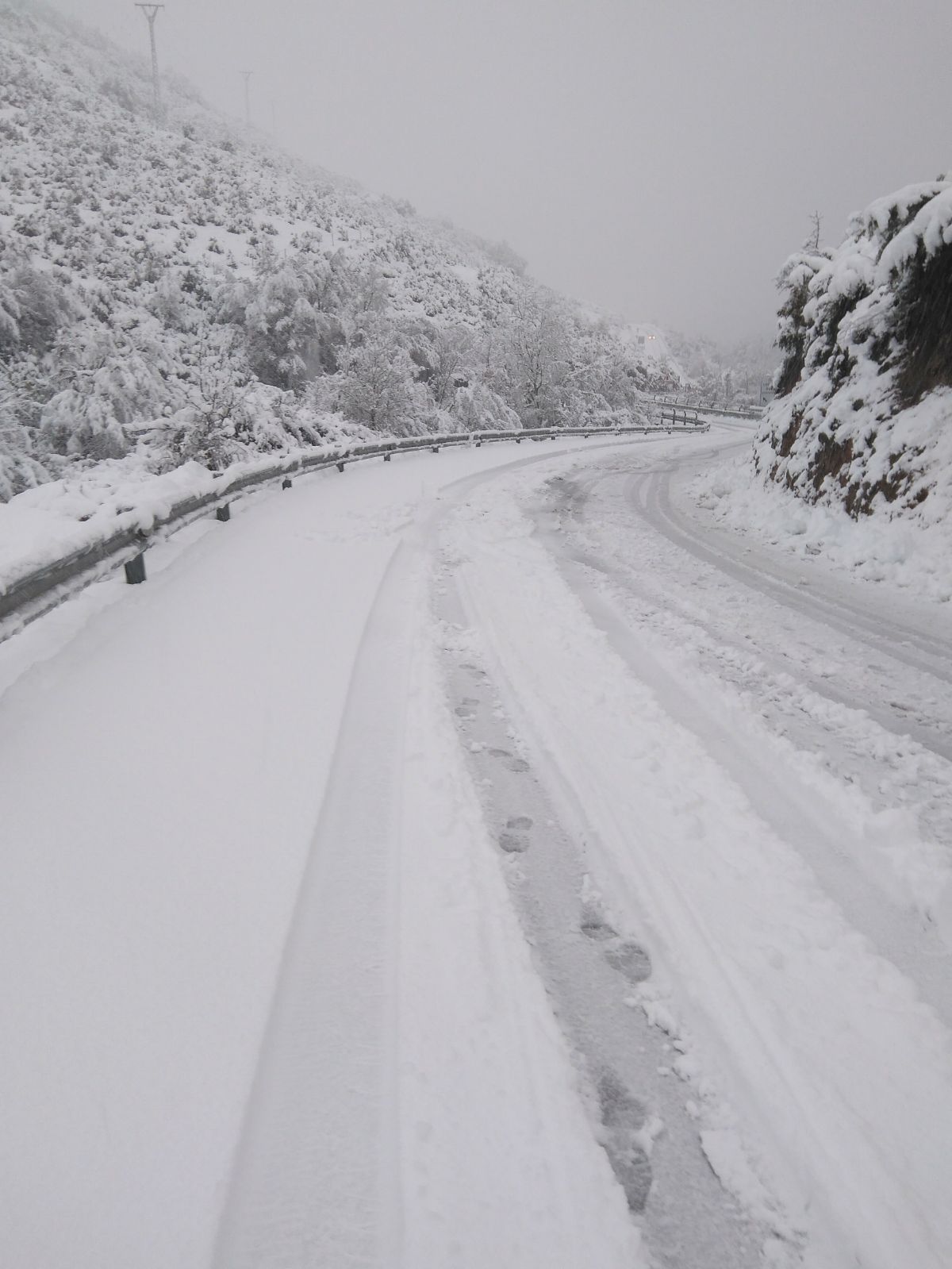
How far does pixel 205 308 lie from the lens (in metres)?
24.1

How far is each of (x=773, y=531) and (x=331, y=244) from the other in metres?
34.6

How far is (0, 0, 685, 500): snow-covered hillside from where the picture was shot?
12.7 m

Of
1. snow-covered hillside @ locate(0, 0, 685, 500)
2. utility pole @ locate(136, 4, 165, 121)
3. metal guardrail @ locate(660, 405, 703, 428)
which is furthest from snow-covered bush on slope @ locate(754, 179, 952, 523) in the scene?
utility pole @ locate(136, 4, 165, 121)

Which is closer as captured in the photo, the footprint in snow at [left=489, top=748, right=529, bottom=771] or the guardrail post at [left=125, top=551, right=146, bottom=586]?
the footprint in snow at [left=489, top=748, right=529, bottom=771]

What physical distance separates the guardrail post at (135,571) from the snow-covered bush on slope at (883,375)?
9.59 meters

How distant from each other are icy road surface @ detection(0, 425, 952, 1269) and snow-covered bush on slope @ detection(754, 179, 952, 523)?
17.3 ft

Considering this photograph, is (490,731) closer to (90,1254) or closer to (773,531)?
(90,1254)

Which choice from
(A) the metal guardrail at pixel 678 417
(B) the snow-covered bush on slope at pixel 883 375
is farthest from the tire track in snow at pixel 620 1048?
(A) the metal guardrail at pixel 678 417

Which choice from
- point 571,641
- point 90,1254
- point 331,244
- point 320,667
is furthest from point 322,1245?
point 331,244

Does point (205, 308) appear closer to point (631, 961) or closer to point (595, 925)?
point (595, 925)

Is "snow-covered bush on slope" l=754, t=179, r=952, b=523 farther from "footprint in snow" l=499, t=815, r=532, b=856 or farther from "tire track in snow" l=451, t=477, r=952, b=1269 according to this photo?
"footprint in snow" l=499, t=815, r=532, b=856

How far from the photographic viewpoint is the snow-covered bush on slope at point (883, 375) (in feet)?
28.1

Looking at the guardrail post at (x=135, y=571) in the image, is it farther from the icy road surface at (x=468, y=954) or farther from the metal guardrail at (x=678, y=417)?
the metal guardrail at (x=678, y=417)

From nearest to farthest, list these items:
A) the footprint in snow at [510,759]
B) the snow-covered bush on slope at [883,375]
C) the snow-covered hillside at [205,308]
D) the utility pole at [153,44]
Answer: the footprint in snow at [510,759] < the snow-covered bush on slope at [883,375] < the snow-covered hillside at [205,308] < the utility pole at [153,44]
